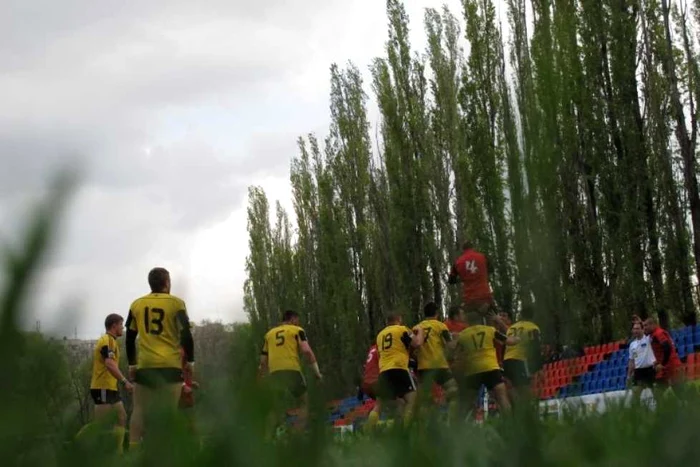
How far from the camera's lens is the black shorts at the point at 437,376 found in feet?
2.34

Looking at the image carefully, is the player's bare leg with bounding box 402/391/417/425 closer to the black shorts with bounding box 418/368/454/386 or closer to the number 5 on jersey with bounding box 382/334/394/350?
the black shorts with bounding box 418/368/454/386

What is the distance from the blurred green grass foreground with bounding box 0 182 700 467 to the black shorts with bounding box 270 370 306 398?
0.01m

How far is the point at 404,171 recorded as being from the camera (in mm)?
30656

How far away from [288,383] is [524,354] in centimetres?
36

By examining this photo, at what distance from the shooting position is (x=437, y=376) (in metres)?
0.73

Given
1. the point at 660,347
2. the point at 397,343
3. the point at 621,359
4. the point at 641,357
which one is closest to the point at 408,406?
the point at 397,343

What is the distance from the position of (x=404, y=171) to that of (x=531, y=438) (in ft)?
98.6

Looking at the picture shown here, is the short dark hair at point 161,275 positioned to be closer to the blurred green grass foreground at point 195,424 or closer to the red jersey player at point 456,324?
the blurred green grass foreground at point 195,424

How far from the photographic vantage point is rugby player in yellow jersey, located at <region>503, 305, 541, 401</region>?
0.76m

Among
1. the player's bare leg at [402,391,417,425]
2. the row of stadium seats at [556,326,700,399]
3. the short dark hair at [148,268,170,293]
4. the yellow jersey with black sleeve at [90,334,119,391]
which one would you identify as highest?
the short dark hair at [148,268,170,293]

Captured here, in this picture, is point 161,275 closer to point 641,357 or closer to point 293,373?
point 293,373

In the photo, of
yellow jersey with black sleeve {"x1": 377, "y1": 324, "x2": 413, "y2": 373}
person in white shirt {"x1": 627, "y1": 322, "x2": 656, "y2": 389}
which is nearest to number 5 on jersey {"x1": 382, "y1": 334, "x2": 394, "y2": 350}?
yellow jersey with black sleeve {"x1": 377, "y1": 324, "x2": 413, "y2": 373}

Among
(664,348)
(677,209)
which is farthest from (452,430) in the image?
(677,209)

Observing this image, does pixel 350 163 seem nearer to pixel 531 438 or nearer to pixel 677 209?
pixel 677 209
